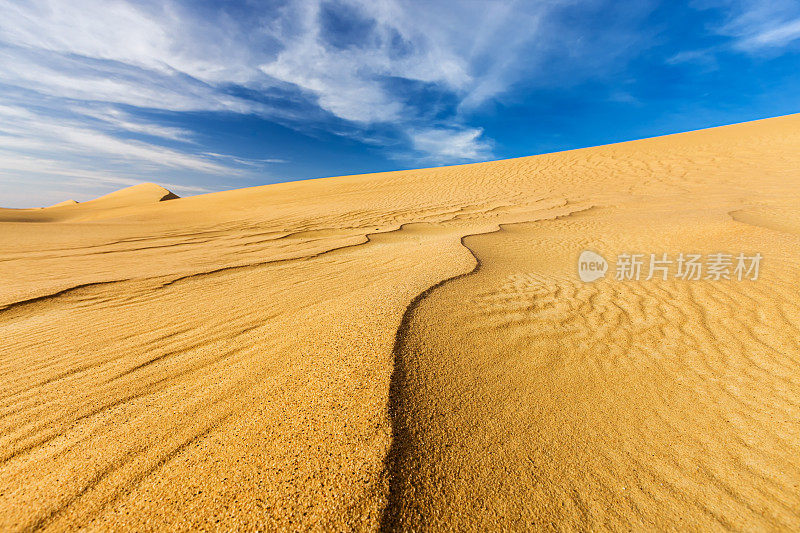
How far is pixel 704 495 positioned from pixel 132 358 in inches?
150

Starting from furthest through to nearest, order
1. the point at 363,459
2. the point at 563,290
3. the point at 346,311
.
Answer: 1. the point at 563,290
2. the point at 346,311
3. the point at 363,459

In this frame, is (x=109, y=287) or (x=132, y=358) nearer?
(x=132, y=358)

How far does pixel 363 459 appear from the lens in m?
1.54

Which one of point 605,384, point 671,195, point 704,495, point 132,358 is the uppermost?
point 671,195

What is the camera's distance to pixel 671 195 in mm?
11102

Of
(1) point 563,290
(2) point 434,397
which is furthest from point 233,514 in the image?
(1) point 563,290

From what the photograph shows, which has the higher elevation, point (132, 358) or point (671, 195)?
point (671, 195)

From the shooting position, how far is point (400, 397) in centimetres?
200

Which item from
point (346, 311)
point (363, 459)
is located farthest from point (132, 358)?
point (363, 459)

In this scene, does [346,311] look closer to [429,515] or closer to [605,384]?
[429,515]

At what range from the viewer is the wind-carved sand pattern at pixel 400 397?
1.44 meters


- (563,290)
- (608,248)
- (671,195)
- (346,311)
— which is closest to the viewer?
(346,311)

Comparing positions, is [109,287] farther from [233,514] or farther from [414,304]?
[233,514]

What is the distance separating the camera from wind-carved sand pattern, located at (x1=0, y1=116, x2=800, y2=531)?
144 cm
